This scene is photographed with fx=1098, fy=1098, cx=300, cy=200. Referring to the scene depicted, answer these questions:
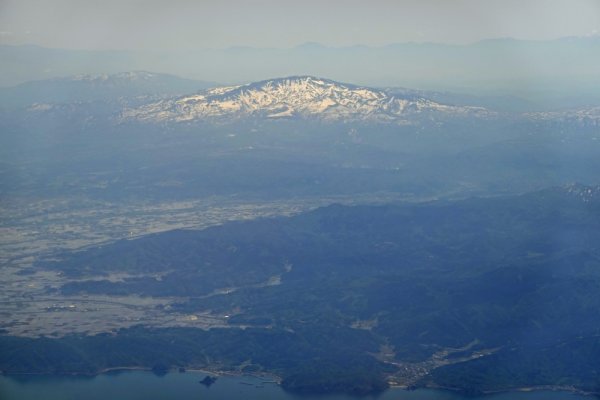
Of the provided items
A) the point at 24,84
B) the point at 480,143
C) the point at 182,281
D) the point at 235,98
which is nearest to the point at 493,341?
the point at 182,281

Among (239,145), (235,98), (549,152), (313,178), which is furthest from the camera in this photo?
(235,98)

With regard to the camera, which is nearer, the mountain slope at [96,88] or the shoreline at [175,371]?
the shoreline at [175,371]

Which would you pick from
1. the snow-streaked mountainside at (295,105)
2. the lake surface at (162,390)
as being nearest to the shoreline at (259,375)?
the lake surface at (162,390)

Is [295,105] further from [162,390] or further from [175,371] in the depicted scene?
[162,390]

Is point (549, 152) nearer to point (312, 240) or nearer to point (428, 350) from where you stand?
point (312, 240)

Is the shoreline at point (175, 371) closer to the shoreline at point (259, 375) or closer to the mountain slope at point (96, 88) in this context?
the shoreline at point (259, 375)

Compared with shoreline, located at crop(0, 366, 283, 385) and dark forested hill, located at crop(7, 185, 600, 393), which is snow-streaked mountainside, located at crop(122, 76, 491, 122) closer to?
dark forested hill, located at crop(7, 185, 600, 393)

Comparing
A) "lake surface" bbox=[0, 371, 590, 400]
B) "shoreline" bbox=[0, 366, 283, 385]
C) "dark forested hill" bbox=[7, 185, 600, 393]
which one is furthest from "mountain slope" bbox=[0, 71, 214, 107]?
"lake surface" bbox=[0, 371, 590, 400]
